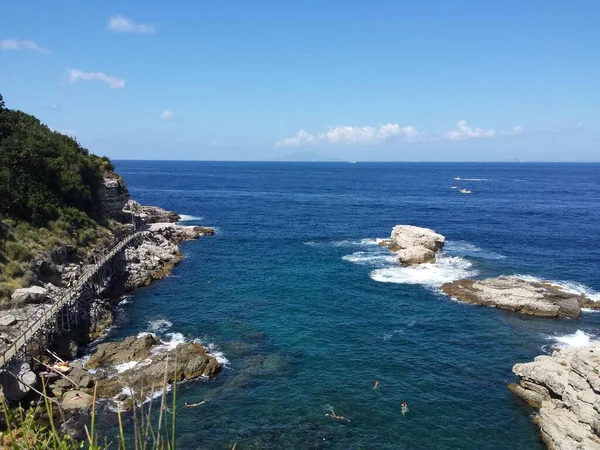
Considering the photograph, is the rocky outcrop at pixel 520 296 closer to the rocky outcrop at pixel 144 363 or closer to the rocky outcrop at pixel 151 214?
the rocky outcrop at pixel 144 363

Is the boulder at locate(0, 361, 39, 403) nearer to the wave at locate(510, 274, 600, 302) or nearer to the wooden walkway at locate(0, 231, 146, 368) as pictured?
the wooden walkway at locate(0, 231, 146, 368)

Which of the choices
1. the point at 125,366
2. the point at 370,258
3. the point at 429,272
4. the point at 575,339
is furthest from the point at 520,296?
the point at 125,366

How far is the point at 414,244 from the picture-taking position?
81.3 meters

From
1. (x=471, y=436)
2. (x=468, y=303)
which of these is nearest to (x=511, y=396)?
(x=471, y=436)

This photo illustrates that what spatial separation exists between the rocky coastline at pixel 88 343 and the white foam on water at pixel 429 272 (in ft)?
110

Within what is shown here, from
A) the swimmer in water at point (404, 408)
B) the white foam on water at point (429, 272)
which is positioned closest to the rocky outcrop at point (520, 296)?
the white foam on water at point (429, 272)

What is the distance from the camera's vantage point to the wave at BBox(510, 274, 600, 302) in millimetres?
60906

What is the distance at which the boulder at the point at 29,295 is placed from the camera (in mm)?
46625

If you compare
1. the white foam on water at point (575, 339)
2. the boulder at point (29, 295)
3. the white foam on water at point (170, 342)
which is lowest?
the white foam on water at point (575, 339)

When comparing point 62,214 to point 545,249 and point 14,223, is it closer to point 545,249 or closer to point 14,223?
point 14,223

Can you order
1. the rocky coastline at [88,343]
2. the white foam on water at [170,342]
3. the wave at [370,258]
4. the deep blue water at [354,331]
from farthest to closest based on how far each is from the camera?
1. the wave at [370,258]
2. the white foam on water at [170,342]
3. the rocky coastline at [88,343]
4. the deep blue water at [354,331]

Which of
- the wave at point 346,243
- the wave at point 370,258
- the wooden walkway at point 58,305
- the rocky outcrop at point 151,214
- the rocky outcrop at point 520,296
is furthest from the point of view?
the rocky outcrop at point 151,214

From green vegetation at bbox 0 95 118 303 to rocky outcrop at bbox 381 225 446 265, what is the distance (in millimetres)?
50197

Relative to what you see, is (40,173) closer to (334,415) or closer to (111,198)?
(111,198)
